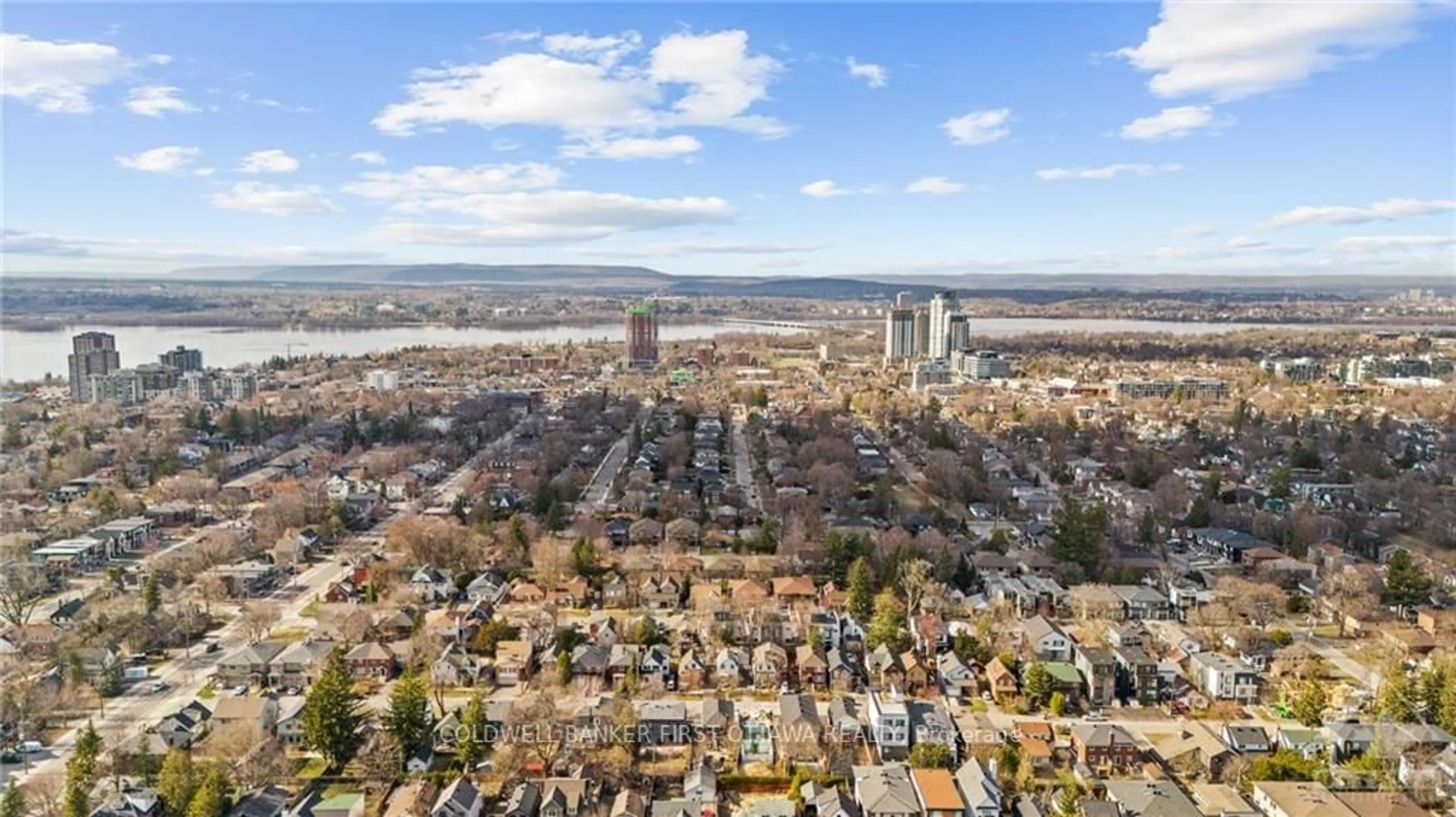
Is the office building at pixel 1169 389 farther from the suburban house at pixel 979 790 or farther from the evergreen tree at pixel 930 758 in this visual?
the suburban house at pixel 979 790

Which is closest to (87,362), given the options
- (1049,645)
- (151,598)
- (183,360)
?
(183,360)

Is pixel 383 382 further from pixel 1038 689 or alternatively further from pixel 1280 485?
pixel 1038 689

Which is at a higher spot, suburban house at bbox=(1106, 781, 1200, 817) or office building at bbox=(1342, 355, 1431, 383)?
office building at bbox=(1342, 355, 1431, 383)

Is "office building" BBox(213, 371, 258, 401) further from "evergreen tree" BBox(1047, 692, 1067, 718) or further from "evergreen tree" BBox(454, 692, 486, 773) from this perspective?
"evergreen tree" BBox(1047, 692, 1067, 718)

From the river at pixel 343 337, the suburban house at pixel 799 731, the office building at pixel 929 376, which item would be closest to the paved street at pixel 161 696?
the suburban house at pixel 799 731

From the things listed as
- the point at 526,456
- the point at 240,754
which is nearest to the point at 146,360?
the point at 526,456

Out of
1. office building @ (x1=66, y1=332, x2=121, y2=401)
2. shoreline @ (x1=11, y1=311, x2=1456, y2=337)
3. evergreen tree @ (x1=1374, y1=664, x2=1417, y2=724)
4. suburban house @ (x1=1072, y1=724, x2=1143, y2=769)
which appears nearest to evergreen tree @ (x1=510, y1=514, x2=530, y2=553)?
suburban house @ (x1=1072, y1=724, x2=1143, y2=769)
